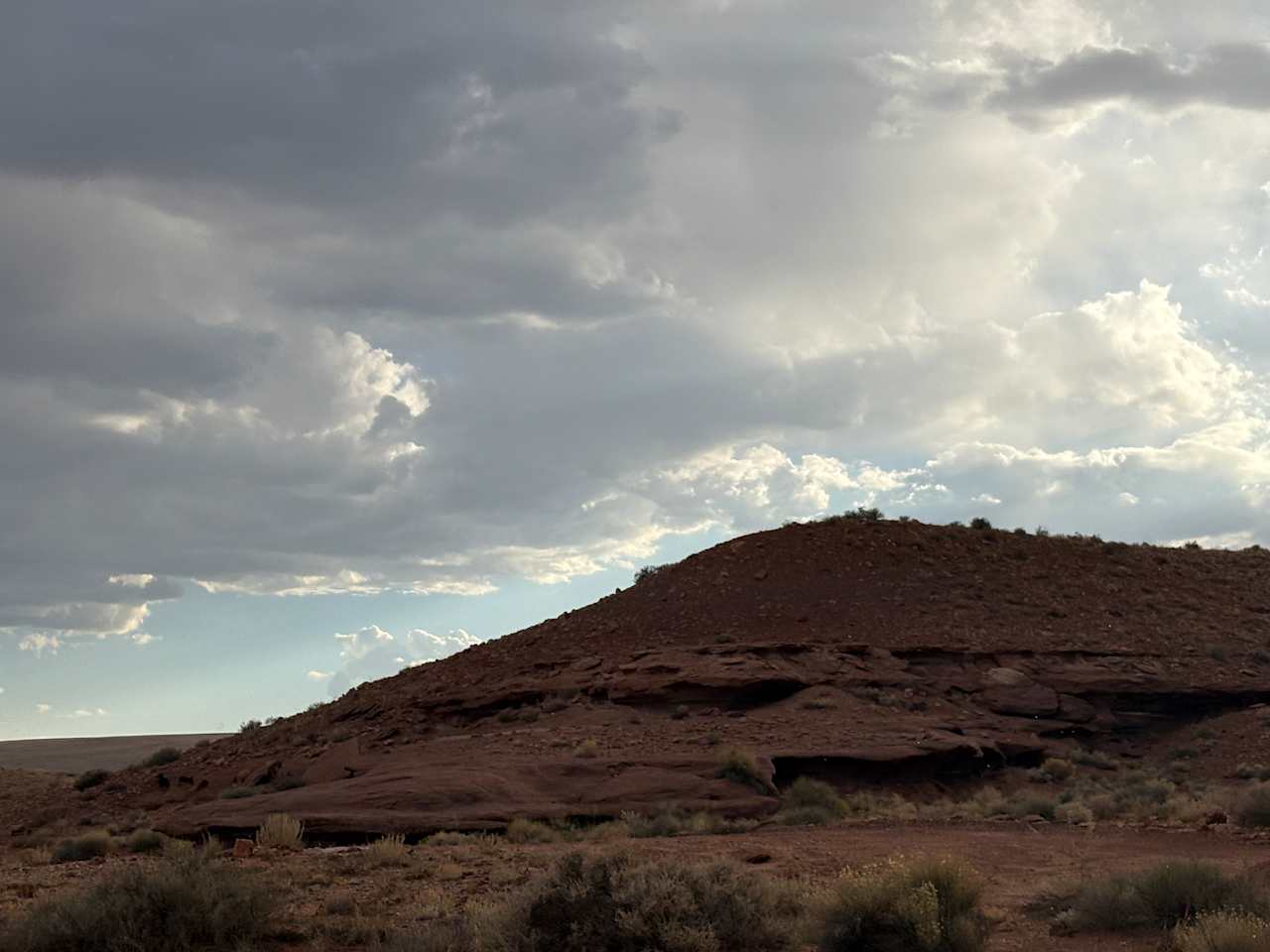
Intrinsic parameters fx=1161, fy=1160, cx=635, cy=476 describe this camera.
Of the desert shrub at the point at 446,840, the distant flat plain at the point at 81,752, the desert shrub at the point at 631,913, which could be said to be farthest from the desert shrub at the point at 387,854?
the distant flat plain at the point at 81,752

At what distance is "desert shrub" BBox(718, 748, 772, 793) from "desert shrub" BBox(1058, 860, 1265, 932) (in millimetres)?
13630

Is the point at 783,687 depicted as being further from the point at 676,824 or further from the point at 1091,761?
the point at 676,824

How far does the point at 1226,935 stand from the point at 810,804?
16.4 m

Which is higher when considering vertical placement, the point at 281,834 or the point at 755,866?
the point at 281,834

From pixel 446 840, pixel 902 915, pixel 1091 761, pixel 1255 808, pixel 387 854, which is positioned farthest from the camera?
pixel 1091 761

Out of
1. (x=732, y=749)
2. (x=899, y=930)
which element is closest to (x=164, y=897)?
(x=899, y=930)

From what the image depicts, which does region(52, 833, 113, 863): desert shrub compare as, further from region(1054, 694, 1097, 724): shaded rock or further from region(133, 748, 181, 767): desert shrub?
region(1054, 694, 1097, 724): shaded rock

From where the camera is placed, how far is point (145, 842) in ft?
73.9

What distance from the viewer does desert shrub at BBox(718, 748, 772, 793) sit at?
2591cm

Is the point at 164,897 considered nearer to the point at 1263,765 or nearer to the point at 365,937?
the point at 365,937

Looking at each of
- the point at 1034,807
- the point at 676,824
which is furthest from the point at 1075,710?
the point at 676,824

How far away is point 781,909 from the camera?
12.6 m

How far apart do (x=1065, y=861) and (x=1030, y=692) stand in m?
19.5

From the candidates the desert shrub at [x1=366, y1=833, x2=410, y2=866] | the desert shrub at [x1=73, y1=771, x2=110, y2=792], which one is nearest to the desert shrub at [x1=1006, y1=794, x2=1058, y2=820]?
the desert shrub at [x1=366, y1=833, x2=410, y2=866]
